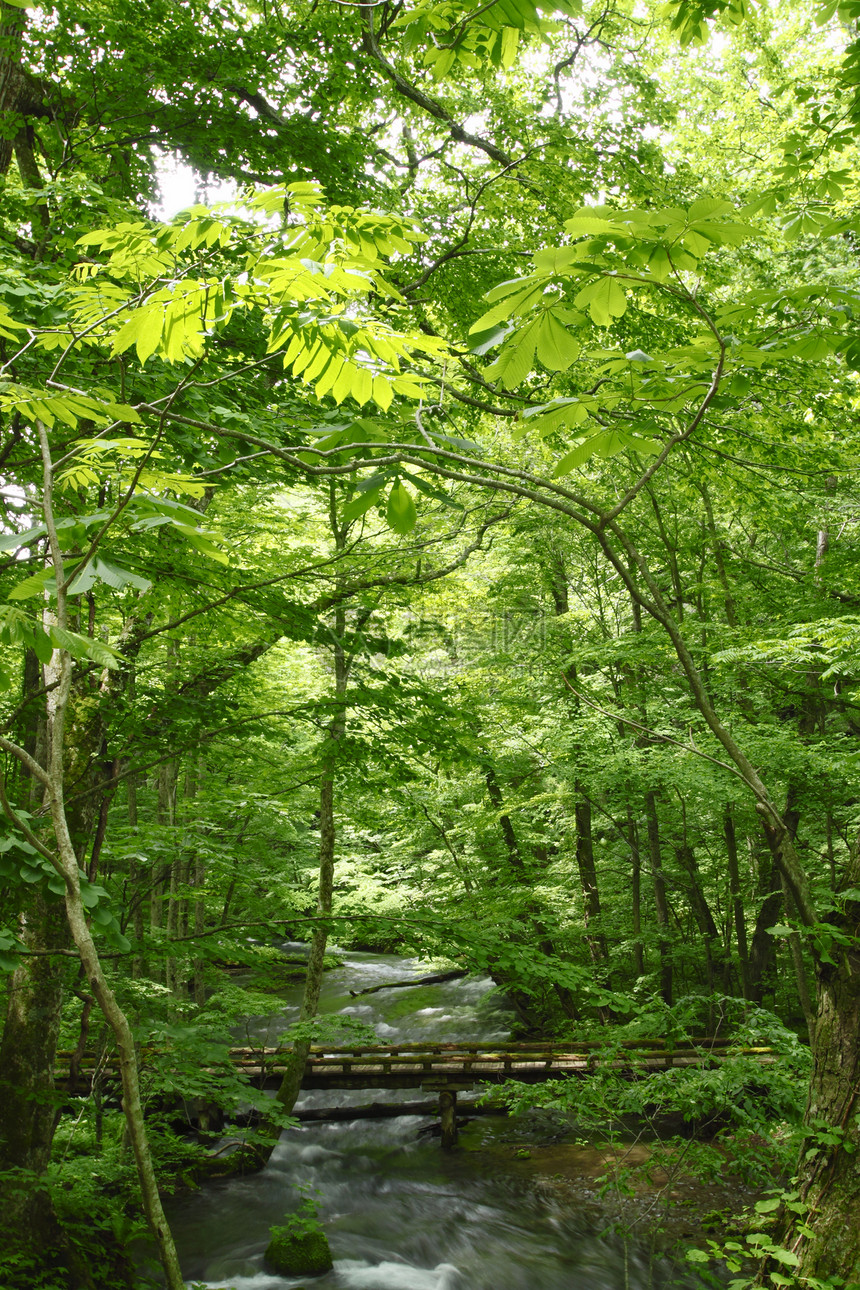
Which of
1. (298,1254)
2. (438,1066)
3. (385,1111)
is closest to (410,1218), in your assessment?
(298,1254)

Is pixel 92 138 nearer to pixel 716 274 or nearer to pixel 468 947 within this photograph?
pixel 716 274

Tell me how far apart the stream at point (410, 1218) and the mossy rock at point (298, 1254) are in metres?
0.09

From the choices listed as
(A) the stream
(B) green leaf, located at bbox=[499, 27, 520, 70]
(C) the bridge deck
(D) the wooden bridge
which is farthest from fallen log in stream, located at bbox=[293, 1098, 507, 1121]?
(B) green leaf, located at bbox=[499, 27, 520, 70]

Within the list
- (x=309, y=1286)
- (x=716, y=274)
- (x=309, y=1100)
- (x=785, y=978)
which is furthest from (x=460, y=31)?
(x=785, y=978)

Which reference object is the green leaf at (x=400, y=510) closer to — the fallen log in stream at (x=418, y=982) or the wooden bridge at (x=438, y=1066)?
the wooden bridge at (x=438, y=1066)

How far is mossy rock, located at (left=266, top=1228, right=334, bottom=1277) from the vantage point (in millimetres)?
6102

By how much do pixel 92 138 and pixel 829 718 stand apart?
36.4 ft

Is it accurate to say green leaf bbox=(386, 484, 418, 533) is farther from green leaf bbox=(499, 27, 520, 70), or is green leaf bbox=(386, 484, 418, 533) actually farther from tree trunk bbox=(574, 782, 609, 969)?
tree trunk bbox=(574, 782, 609, 969)

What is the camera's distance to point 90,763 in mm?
4754

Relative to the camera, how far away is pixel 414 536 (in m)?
7.05

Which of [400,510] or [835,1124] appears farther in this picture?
[835,1124]

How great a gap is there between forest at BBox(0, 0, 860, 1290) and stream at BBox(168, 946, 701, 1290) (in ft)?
1.14

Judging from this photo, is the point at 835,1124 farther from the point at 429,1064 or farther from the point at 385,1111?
the point at 385,1111

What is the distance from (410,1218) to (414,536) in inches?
277
